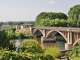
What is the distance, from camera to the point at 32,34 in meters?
84.2

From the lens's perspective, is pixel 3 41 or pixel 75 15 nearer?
pixel 3 41

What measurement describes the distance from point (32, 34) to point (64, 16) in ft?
119

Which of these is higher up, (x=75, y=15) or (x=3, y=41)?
(x=75, y=15)

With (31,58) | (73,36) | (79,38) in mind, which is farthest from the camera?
(73,36)

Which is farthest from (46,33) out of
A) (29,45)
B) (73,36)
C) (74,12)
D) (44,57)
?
(44,57)

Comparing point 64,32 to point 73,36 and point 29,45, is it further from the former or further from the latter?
point 29,45

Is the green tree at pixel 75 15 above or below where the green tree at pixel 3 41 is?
above

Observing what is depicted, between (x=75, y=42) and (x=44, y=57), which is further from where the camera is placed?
(x=75, y=42)

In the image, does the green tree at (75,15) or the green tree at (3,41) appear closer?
the green tree at (3,41)

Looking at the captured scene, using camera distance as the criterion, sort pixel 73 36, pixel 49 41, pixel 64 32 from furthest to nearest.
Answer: pixel 49 41, pixel 64 32, pixel 73 36

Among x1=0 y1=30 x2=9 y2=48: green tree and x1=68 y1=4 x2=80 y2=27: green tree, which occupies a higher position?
x1=68 y1=4 x2=80 y2=27: green tree

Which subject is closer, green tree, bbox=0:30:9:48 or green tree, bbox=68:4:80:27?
green tree, bbox=0:30:9:48

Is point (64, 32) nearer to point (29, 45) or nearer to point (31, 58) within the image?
point (29, 45)

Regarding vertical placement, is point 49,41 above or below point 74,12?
below
